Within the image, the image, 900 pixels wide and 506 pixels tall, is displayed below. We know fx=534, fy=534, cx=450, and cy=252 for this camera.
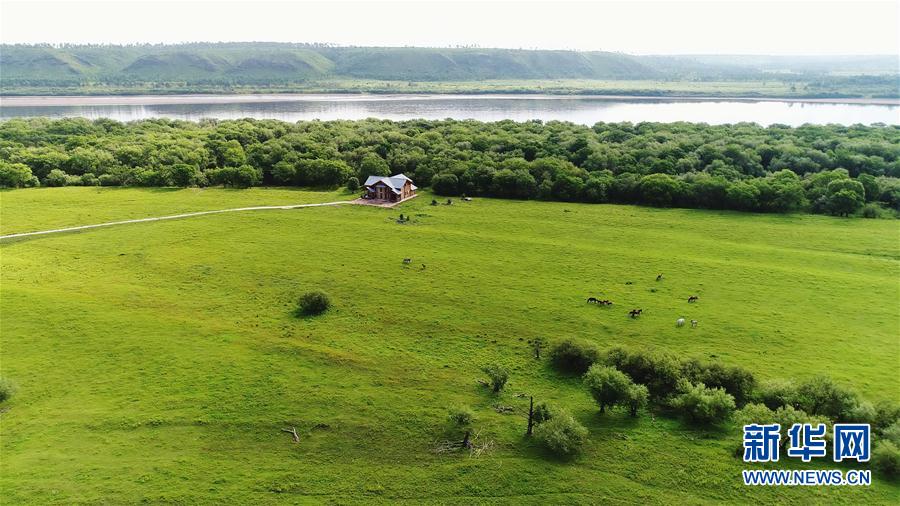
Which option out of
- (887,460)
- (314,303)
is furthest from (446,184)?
(887,460)

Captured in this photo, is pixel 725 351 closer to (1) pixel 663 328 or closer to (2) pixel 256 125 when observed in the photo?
(1) pixel 663 328

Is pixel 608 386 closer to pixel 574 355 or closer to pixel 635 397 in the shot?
pixel 635 397

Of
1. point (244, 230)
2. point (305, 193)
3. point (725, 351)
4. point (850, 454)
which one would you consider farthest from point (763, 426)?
point (305, 193)

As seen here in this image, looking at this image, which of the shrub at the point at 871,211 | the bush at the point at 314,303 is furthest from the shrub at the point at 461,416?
the shrub at the point at 871,211

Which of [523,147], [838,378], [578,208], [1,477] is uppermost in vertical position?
[523,147]

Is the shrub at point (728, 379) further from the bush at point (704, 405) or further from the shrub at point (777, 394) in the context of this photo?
the bush at point (704, 405)

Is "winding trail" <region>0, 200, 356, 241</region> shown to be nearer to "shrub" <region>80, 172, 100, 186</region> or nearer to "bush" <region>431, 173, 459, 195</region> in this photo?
"bush" <region>431, 173, 459, 195</region>

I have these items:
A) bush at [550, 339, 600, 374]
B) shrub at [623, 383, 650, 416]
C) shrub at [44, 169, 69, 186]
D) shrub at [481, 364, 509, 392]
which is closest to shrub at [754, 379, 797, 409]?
shrub at [623, 383, 650, 416]
